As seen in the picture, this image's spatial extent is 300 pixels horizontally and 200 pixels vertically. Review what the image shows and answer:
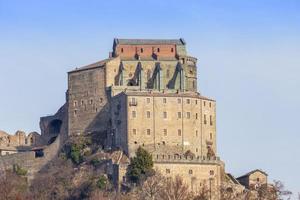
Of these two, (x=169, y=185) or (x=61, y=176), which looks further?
(x=61, y=176)

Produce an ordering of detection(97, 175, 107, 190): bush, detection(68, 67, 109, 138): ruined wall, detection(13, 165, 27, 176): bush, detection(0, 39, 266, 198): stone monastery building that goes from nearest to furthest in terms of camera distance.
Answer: detection(97, 175, 107, 190): bush < detection(0, 39, 266, 198): stone monastery building < detection(68, 67, 109, 138): ruined wall < detection(13, 165, 27, 176): bush

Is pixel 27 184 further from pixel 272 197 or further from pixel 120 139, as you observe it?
pixel 272 197

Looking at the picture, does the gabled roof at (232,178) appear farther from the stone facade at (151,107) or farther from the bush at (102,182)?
the bush at (102,182)

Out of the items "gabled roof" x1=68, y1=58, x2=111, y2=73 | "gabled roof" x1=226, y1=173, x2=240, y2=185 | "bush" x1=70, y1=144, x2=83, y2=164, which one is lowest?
"gabled roof" x1=226, y1=173, x2=240, y2=185

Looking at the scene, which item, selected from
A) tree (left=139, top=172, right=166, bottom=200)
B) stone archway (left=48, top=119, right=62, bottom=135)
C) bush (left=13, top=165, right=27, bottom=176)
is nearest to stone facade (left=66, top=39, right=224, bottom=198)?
tree (left=139, top=172, right=166, bottom=200)

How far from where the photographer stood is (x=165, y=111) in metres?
160

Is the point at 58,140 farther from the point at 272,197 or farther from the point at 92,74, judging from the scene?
the point at 272,197

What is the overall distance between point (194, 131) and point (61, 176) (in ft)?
37.5

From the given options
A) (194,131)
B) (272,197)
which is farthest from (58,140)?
(272,197)

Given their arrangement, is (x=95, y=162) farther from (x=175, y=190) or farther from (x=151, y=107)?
(x=175, y=190)

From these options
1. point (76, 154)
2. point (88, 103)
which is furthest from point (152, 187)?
point (88, 103)

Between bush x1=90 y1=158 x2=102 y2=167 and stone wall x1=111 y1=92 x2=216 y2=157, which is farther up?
stone wall x1=111 y1=92 x2=216 y2=157

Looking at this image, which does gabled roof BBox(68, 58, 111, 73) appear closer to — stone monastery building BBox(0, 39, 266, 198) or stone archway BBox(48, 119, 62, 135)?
stone monastery building BBox(0, 39, 266, 198)

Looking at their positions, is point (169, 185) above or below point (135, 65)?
below
